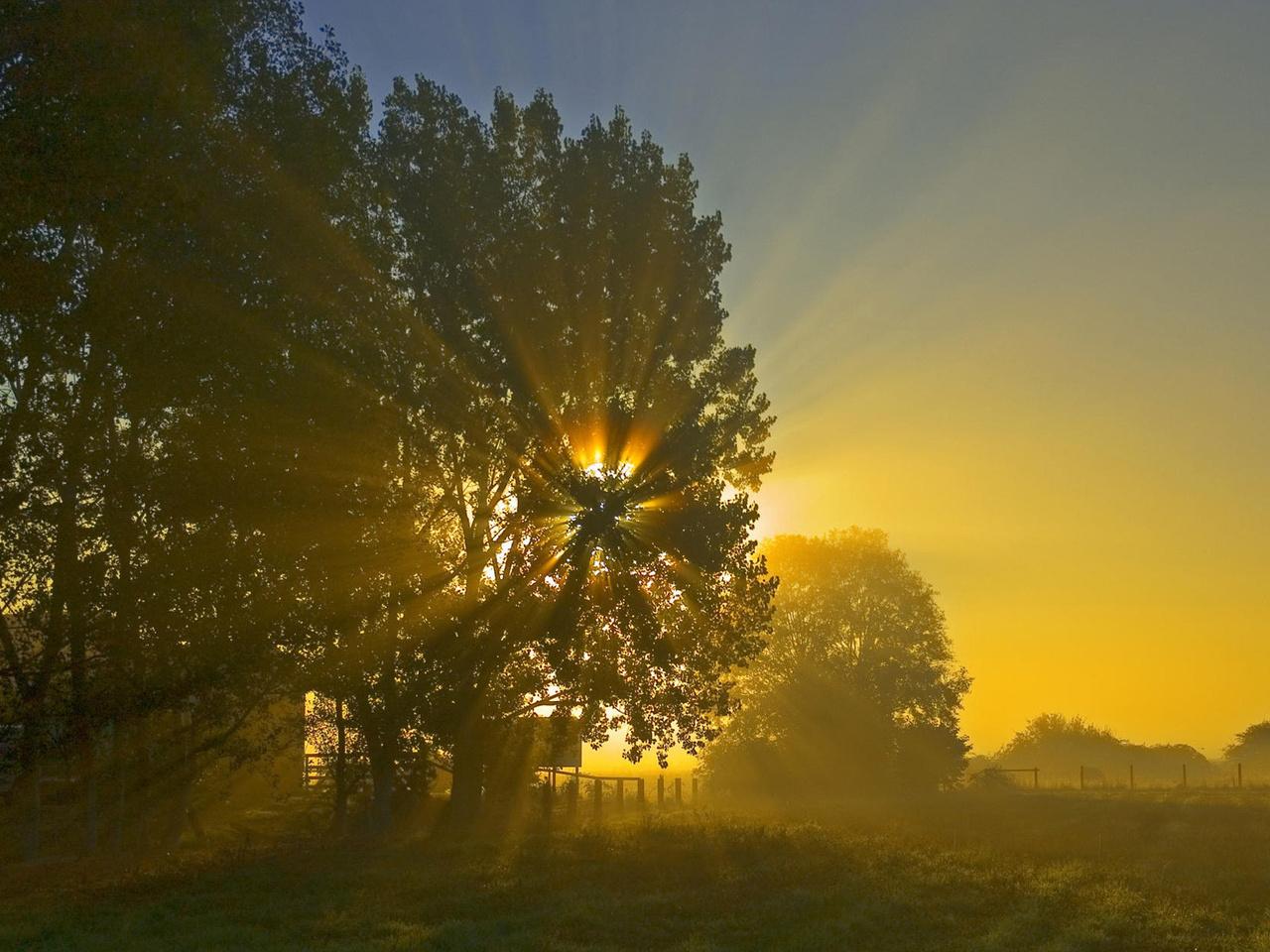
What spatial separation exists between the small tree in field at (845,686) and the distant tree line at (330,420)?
3965cm

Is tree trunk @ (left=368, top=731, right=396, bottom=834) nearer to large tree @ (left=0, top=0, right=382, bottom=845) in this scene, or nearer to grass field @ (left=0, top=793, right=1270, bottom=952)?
grass field @ (left=0, top=793, right=1270, bottom=952)

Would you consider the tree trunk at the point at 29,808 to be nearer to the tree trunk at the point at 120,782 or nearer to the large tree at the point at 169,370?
the large tree at the point at 169,370

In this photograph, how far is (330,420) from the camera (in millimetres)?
25578

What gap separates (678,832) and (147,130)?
1990cm

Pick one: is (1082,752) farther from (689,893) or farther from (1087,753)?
(689,893)

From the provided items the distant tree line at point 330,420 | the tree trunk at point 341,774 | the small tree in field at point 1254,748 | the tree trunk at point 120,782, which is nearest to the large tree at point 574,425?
the distant tree line at point 330,420

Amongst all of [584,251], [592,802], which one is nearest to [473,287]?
[584,251]

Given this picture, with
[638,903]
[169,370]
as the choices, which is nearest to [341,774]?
[169,370]

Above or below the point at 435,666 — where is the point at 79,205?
above

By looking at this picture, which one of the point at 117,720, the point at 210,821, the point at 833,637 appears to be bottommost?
the point at 210,821

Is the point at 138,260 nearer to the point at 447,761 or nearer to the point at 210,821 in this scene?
the point at 447,761

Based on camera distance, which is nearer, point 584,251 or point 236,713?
point 236,713

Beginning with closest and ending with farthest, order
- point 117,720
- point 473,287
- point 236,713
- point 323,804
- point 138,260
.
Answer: point 138,260 → point 117,720 → point 236,713 → point 473,287 → point 323,804

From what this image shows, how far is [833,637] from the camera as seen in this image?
78.5 m
